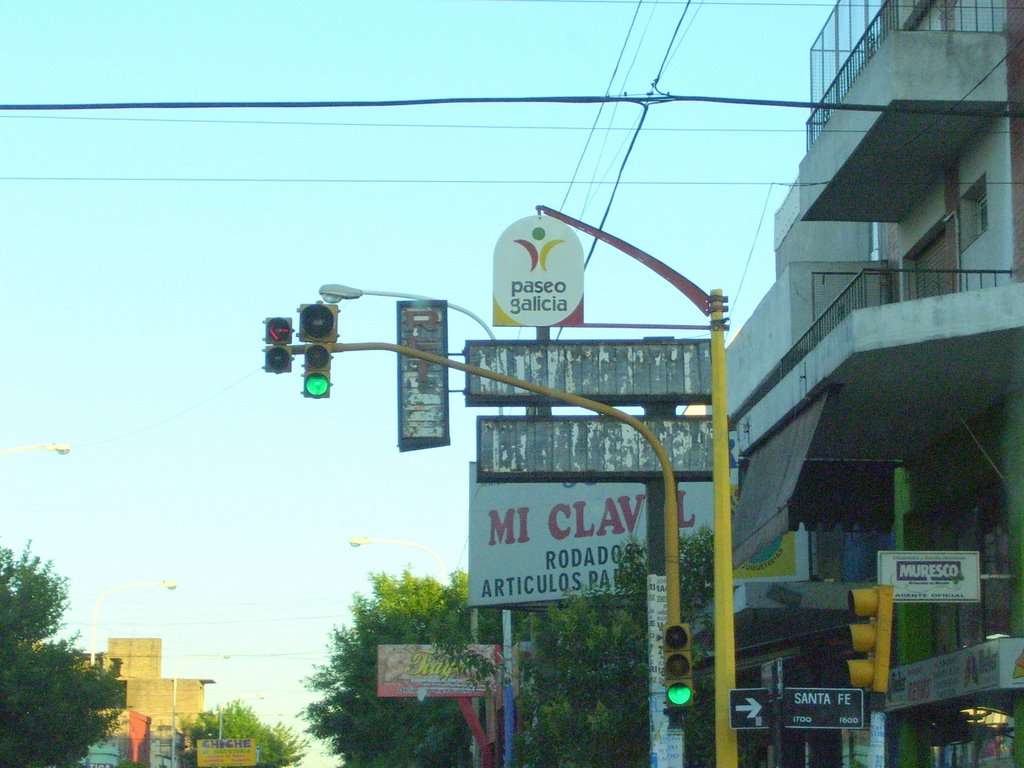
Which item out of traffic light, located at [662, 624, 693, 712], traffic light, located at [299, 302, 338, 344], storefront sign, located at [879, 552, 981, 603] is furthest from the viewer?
storefront sign, located at [879, 552, 981, 603]

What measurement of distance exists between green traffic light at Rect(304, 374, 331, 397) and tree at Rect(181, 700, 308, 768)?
4593 inches

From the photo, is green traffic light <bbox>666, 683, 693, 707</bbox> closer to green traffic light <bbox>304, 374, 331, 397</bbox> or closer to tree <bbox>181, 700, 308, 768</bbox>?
green traffic light <bbox>304, 374, 331, 397</bbox>

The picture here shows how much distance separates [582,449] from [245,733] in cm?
12324

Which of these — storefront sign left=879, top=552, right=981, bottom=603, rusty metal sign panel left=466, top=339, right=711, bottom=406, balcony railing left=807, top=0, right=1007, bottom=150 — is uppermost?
balcony railing left=807, top=0, right=1007, bottom=150

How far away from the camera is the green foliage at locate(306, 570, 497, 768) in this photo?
47.7 meters

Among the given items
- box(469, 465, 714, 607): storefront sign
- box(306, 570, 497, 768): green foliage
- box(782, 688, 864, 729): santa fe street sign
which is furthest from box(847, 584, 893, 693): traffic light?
box(306, 570, 497, 768): green foliage

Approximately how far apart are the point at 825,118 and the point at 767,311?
269 inches

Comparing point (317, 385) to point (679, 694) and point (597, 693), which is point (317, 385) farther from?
point (597, 693)

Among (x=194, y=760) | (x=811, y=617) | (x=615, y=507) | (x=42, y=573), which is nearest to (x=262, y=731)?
(x=194, y=760)

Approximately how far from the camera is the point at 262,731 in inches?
5487

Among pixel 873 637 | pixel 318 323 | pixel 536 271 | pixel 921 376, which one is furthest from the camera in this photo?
pixel 536 271

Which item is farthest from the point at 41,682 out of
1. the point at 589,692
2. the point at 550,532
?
the point at 589,692

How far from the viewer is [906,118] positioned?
18078 millimetres

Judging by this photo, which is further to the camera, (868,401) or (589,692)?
(589,692)
